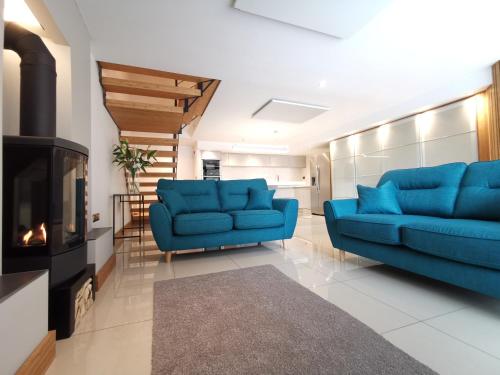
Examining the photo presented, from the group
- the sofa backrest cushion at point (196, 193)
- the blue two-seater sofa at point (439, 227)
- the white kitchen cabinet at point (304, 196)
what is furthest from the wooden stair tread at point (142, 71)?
the white kitchen cabinet at point (304, 196)

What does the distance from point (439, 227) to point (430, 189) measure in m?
0.97

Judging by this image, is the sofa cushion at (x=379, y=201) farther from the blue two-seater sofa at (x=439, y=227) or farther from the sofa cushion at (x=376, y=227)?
the sofa cushion at (x=376, y=227)

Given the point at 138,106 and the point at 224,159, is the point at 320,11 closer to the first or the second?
the point at 138,106

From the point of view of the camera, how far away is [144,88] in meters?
3.01

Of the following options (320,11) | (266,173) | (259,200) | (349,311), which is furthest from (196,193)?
(266,173)

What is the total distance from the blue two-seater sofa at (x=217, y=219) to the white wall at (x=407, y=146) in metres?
3.10

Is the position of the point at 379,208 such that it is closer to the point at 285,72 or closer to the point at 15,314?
the point at 285,72

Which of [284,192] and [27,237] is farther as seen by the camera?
[284,192]

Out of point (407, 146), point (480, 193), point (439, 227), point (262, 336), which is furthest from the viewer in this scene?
point (407, 146)

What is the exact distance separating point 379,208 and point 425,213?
0.39 m

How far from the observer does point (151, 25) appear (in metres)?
2.20

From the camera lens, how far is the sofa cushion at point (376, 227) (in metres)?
1.75

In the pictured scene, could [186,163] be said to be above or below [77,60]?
below

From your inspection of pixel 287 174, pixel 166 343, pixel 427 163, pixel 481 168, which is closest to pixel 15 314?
pixel 166 343
